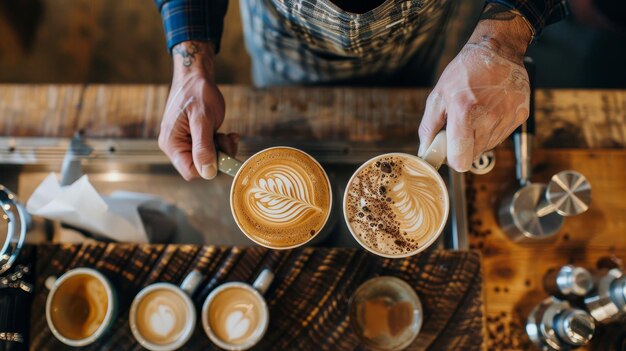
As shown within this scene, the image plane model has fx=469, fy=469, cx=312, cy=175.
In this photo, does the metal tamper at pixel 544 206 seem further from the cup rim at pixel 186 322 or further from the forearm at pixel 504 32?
the cup rim at pixel 186 322

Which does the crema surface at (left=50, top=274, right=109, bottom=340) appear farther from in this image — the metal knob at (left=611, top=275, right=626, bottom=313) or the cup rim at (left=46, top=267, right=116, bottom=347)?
the metal knob at (left=611, top=275, right=626, bottom=313)

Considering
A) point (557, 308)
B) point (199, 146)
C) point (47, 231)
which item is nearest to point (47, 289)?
point (47, 231)

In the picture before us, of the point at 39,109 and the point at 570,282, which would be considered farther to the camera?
the point at 39,109

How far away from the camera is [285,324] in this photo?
153cm

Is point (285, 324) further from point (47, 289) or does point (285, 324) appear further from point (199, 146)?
point (47, 289)

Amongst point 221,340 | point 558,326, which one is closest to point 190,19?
point 221,340

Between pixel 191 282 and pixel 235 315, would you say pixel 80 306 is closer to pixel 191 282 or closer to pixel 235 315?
pixel 191 282

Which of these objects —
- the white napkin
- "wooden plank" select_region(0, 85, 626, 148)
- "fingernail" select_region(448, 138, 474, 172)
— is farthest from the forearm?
the white napkin

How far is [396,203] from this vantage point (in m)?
1.30

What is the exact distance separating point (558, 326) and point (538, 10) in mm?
982

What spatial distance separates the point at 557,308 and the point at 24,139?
1982mm

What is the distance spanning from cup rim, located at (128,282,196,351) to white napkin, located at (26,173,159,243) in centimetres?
22

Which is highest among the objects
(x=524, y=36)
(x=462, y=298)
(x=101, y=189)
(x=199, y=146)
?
(x=524, y=36)

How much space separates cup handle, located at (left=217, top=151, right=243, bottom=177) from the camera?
137 centimetres
